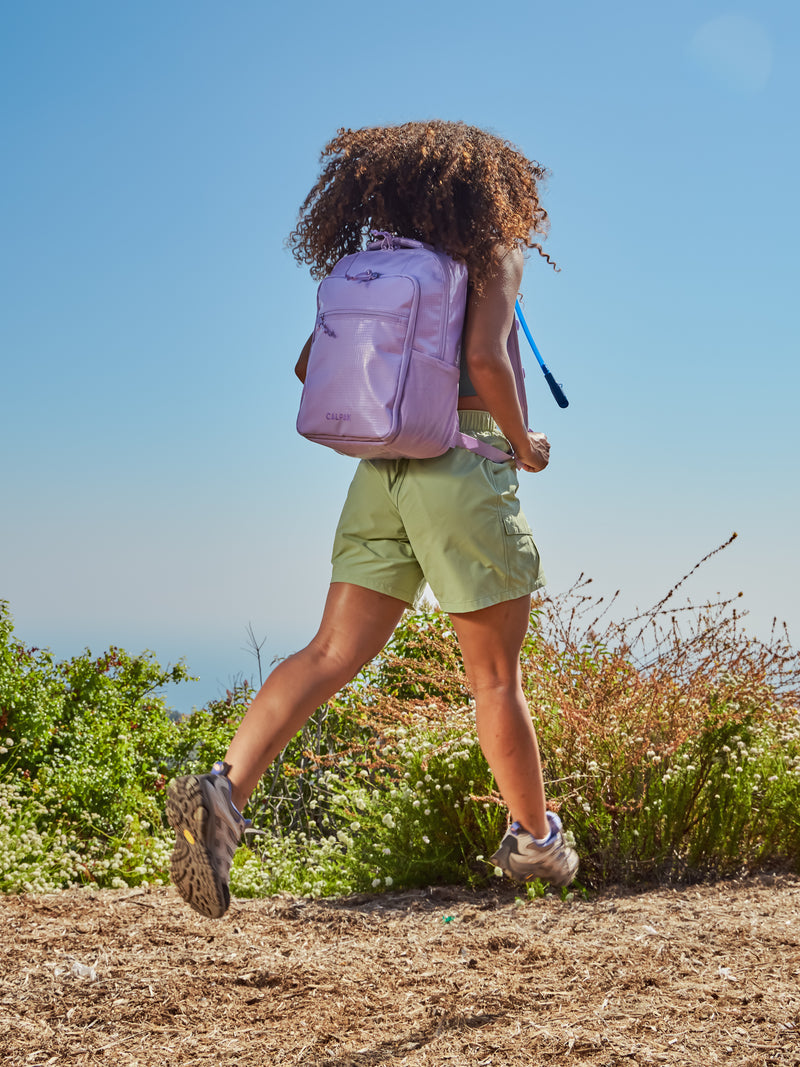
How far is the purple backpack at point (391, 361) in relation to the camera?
2.29 m

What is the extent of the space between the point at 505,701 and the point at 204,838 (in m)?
0.85

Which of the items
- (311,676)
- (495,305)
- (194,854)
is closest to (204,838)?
(194,854)

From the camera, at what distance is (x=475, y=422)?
98.1 inches

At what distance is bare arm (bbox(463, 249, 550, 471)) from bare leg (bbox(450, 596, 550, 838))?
475 mm

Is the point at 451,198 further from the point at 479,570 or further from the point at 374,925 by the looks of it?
the point at 374,925

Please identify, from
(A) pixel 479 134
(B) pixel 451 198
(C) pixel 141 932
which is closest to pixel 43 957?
(C) pixel 141 932

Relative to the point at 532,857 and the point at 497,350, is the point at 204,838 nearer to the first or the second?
the point at 532,857

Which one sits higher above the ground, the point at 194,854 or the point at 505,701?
the point at 505,701

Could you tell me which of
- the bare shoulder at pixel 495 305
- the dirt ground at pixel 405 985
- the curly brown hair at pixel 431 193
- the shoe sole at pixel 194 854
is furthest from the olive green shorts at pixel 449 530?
the dirt ground at pixel 405 985

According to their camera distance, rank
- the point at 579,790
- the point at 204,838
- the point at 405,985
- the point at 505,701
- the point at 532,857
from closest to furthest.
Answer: the point at 204,838 < the point at 505,701 < the point at 532,857 < the point at 405,985 < the point at 579,790

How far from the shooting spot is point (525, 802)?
260cm

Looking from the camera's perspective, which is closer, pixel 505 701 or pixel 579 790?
pixel 505 701

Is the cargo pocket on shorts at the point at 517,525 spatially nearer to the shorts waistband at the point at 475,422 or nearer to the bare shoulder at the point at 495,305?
the shorts waistband at the point at 475,422

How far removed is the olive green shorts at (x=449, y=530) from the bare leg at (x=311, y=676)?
7 cm
